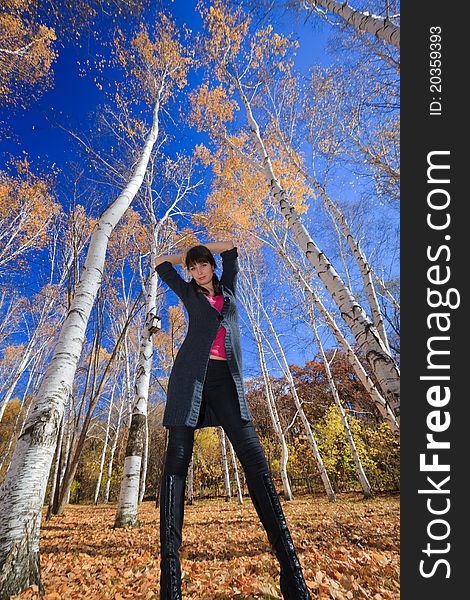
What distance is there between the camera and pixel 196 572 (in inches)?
90.3

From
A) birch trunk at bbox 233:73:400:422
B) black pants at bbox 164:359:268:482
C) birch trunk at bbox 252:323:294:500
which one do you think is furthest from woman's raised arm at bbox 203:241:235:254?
A: birch trunk at bbox 252:323:294:500

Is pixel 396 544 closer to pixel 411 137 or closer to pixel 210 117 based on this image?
pixel 411 137

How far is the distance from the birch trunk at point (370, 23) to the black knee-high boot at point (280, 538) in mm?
5605

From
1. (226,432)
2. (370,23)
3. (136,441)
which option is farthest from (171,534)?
(370,23)

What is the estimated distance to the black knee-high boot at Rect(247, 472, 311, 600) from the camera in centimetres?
130

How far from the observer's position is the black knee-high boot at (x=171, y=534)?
49.8 inches

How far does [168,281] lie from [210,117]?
335 inches

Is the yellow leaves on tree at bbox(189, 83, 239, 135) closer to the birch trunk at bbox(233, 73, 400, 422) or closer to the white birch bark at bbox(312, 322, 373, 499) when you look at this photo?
the birch trunk at bbox(233, 73, 400, 422)

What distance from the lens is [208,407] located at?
181cm

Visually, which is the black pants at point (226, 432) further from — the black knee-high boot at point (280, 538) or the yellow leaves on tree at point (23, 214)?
the yellow leaves on tree at point (23, 214)

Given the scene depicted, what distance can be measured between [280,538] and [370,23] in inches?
253

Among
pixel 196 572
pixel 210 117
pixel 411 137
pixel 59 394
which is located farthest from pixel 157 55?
pixel 196 572

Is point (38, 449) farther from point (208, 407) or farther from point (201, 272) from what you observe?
point (201, 272)

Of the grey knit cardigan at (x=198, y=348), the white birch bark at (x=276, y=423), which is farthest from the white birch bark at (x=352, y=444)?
the grey knit cardigan at (x=198, y=348)
